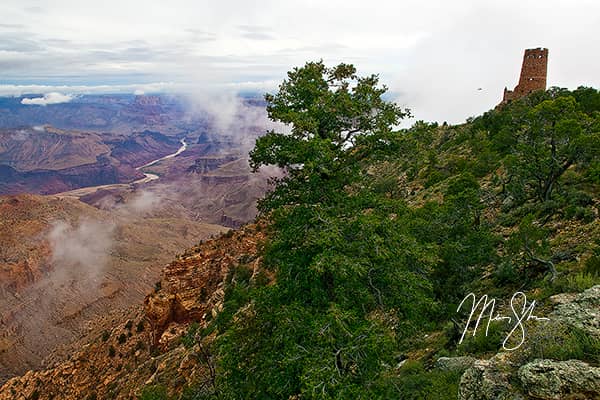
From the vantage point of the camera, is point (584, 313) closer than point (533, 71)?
Yes

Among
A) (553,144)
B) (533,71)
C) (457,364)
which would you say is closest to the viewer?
(457,364)

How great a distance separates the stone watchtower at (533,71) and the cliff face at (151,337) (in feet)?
111

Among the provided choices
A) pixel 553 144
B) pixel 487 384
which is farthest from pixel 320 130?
pixel 553 144

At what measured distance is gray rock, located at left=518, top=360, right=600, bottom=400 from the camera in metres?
5.04

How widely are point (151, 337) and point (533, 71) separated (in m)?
46.5

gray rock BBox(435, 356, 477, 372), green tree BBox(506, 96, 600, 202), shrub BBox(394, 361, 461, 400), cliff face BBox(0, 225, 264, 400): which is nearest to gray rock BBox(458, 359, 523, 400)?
shrub BBox(394, 361, 461, 400)

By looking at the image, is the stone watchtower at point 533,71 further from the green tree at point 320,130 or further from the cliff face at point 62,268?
the cliff face at point 62,268

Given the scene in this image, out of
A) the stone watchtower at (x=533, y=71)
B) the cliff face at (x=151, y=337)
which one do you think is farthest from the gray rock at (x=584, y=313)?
the stone watchtower at (x=533, y=71)

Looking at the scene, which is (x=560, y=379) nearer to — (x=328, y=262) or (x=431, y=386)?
(x=431, y=386)

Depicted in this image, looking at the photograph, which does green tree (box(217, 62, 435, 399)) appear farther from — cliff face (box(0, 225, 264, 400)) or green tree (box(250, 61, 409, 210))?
cliff face (box(0, 225, 264, 400))

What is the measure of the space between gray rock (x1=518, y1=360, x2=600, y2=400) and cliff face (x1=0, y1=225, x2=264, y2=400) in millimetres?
22689

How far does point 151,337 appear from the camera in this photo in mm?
31047

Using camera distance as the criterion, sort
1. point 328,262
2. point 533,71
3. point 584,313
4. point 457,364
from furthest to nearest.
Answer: point 533,71 < point 457,364 < point 328,262 < point 584,313

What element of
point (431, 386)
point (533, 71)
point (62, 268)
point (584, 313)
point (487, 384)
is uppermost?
point (533, 71)
